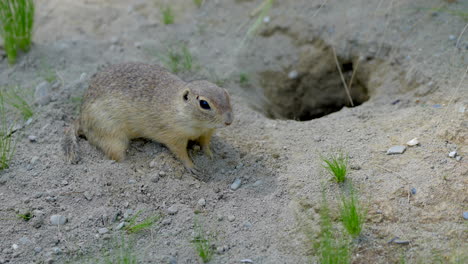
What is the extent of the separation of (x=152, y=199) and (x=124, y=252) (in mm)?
589

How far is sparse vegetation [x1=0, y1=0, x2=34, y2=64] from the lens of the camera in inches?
192

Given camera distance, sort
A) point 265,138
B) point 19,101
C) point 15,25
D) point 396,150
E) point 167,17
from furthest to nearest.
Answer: point 167,17, point 15,25, point 19,101, point 265,138, point 396,150

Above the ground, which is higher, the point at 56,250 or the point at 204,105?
the point at 204,105

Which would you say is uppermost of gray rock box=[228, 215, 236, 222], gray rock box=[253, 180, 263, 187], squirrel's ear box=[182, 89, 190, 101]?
squirrel's ear box=[182, 89, 190, 101]

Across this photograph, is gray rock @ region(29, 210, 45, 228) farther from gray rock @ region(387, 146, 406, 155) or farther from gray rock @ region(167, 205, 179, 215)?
gray rock @ region(387, 146, 406, 155)

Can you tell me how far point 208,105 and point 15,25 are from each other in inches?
101

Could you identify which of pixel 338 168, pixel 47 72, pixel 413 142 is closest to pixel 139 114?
pixel 47 72

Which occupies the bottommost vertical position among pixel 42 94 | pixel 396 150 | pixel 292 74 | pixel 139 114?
pixel 292 74

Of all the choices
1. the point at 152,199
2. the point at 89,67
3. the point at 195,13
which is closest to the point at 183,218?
the point at 152,199

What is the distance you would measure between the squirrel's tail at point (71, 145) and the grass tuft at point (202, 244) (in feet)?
4.09

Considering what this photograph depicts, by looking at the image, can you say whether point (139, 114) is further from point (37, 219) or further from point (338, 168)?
point (338, 168)

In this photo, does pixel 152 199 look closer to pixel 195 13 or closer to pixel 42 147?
pixel 42 147

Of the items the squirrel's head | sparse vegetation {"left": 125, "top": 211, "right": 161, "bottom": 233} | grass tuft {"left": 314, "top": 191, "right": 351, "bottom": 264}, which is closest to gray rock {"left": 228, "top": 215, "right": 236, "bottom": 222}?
sparse vegetation {"left": 125, "top": 211, "right": 161, "bottom": 233}

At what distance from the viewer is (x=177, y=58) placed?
522 centimetres
